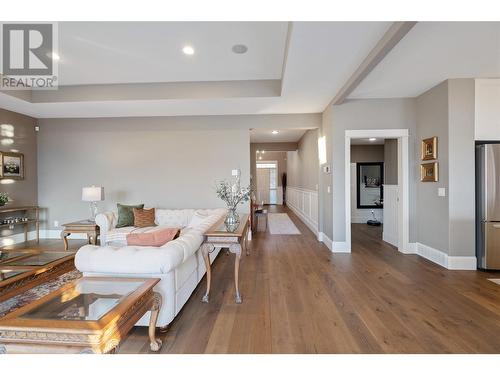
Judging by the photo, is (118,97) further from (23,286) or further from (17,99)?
(23,286)

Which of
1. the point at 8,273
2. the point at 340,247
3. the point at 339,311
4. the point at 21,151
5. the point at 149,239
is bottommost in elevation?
the point at 339,311

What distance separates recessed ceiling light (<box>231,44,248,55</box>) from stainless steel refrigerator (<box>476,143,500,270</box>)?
3.59m

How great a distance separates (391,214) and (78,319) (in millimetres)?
5114

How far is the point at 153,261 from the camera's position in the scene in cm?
185

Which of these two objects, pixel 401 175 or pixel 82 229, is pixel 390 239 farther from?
pixel 82 229

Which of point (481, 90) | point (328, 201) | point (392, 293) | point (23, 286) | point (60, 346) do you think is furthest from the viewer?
point (328, 201)

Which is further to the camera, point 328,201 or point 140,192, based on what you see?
point 140,192

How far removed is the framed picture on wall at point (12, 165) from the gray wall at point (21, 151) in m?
0.09

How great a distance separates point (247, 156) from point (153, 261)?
359 cm

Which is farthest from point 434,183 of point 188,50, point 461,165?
point 188,50

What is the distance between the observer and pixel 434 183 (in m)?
3.66

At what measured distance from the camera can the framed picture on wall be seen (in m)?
4.63
